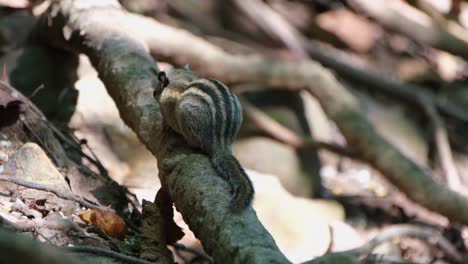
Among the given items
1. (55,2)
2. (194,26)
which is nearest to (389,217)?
(194,26)

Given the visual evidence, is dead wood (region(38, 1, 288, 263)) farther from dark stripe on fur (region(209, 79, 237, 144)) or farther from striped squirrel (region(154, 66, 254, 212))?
dark stripe on fur (region(209, 79, 237, 144))

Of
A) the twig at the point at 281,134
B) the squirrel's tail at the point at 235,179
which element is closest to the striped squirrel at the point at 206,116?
the squirrel's tail at the point at 235,179

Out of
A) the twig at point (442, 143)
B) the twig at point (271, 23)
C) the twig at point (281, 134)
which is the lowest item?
the twig at point (281, 134)

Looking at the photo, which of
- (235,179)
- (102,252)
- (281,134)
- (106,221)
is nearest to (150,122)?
(106,221)

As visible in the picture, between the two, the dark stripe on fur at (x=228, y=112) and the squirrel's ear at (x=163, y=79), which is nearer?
the dark stripe on fur at (x=228, y=112)

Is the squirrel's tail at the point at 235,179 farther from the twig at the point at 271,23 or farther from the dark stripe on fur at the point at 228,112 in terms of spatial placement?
the twig at the point at 271,23

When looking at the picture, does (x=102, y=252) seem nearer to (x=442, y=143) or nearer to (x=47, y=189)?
(x=47, y=189)

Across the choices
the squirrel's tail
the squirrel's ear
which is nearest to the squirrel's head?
the squirrel's ear

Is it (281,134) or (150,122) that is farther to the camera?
(281,134)
